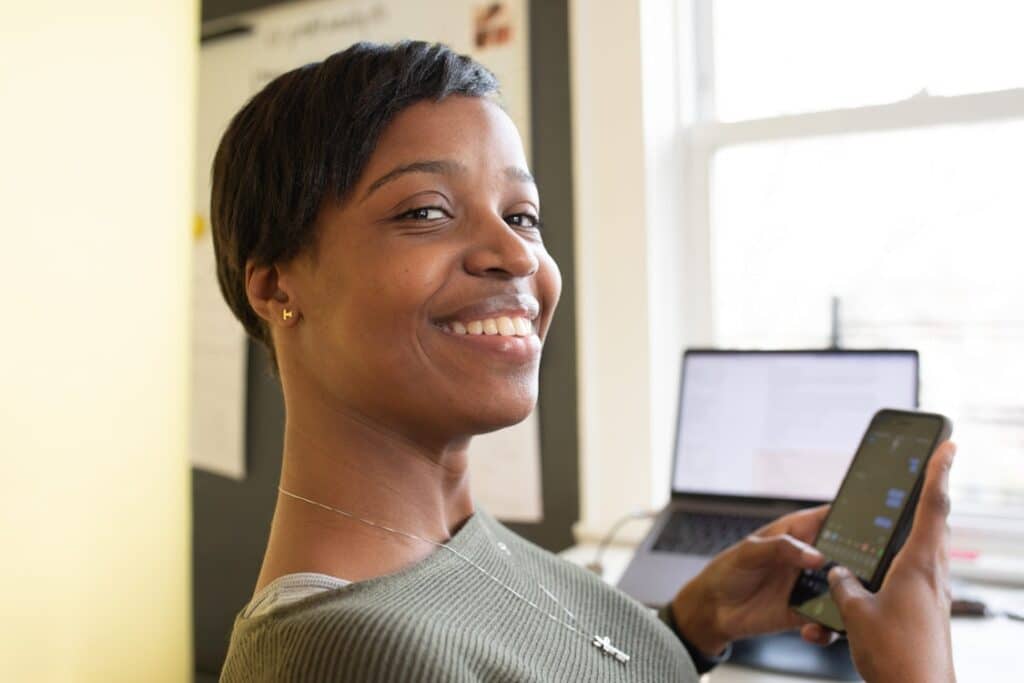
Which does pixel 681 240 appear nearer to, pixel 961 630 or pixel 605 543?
pixel 605 543

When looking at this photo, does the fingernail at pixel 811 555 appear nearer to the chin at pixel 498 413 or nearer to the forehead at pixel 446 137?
the chin at pixel 498 413

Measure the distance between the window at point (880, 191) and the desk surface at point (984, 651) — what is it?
399 mm

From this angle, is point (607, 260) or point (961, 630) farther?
point (607, 260)

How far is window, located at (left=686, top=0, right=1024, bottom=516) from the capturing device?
163 centimetres

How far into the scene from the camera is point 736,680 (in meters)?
1.04

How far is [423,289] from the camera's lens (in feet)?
2.27

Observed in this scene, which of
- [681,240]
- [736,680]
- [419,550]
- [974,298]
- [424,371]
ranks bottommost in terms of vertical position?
[736,680]

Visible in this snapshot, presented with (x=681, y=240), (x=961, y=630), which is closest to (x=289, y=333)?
(x=961, y=630)

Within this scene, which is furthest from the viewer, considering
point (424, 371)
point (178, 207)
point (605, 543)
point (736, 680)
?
point (605, 543)

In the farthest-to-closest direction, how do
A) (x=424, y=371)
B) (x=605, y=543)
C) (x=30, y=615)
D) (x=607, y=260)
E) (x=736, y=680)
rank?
(x=607, y=260)
(x=605, y=543)
(x=736, y=680)
(x=30, y=615)
(x=424, y=371)

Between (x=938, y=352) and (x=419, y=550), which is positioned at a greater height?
(x=938, y=352)

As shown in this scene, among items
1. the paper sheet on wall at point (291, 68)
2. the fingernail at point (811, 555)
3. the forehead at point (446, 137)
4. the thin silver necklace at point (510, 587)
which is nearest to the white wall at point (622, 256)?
the paper sheet on wall at point (291, 68)

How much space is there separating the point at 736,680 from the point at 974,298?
95 centimetres

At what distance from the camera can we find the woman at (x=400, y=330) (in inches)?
27.2
